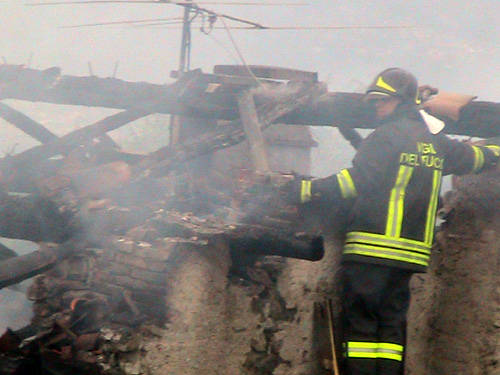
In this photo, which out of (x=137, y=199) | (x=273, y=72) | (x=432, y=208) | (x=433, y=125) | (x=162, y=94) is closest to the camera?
(x=432, y=208)

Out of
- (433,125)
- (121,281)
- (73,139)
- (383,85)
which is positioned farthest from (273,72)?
(121,281)

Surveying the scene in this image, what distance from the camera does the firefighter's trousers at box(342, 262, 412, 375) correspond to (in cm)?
347

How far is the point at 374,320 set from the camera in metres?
3.53

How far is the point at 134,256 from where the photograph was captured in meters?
3.59

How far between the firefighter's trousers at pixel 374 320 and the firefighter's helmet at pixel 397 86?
115 centimetres

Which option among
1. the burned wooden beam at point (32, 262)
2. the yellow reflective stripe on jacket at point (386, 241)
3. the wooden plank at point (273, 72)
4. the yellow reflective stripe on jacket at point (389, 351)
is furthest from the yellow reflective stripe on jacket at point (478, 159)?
the burned wooden beam at point (32, 262)

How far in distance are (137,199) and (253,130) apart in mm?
1356

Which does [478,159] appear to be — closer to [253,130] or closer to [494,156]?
[494,156]

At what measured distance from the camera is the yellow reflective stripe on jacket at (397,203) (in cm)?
347

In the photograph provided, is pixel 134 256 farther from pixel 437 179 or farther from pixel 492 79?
pixel 492 79

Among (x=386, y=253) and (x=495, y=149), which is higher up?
(x=495, y=149)

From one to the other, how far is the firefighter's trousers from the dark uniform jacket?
112 mm

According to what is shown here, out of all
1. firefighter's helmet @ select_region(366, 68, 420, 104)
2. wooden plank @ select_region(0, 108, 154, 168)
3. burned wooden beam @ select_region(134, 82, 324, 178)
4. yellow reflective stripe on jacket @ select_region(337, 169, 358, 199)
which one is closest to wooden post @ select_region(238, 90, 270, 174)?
burned wooden beam @ select_region(134, 82, 324, 178)

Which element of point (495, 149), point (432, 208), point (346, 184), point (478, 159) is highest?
point (495, 149)
